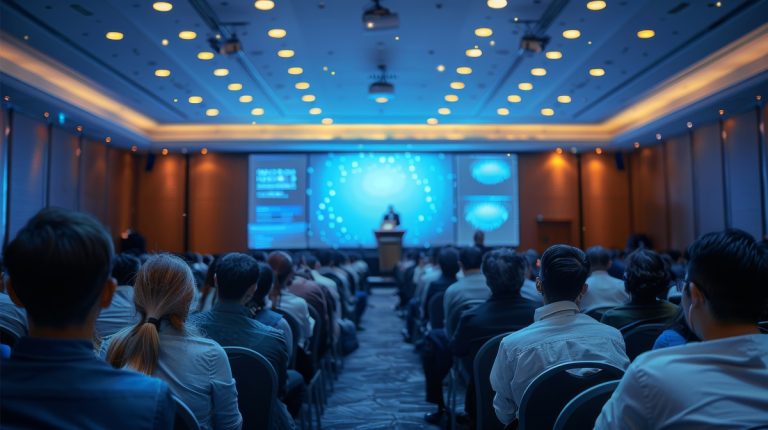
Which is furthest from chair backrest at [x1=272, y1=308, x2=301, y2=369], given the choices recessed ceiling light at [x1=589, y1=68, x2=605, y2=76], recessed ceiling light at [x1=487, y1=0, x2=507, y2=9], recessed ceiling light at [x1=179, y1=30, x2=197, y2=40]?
recessed ceiling light at [x1=589, y1=68, x2=605, y2=76]

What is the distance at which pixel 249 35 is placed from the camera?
8844mm

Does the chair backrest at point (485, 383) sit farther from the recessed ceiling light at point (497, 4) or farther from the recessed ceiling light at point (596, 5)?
the recessed ceiling light at point (596, 5)

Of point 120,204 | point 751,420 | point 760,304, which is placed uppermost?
point 120,204

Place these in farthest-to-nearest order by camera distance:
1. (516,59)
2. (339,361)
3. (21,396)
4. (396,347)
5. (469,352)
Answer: (516,59), (396,347), (339,361), (469,352), (21,396)

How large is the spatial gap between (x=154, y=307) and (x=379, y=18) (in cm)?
628

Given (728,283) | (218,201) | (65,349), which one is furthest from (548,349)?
(218,201)

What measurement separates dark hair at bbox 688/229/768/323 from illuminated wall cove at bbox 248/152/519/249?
50.3ft

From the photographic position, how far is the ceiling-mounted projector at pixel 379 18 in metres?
7.45

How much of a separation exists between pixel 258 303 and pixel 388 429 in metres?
1.52

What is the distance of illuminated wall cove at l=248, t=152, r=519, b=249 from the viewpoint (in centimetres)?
1677

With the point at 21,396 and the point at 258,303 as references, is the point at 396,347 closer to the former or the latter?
the point at 258,303

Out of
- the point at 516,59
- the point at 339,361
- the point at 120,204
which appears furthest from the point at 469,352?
the point at 120,204

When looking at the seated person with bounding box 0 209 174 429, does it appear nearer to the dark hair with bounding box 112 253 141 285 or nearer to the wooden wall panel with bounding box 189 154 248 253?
the dark hair with bounding box 112 253 141 285

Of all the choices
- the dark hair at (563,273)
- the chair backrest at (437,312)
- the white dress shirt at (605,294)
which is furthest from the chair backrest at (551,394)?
the chair backrest at (437,312)
